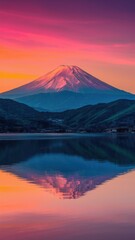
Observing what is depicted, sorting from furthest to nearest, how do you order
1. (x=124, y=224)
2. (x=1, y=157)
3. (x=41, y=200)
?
(x=1, y=157)
(x=41, y=200)
(x=124, y=224)

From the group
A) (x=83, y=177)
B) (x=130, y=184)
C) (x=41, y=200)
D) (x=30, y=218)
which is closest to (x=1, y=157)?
(x=83, y=177)

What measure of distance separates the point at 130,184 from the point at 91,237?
12000mm

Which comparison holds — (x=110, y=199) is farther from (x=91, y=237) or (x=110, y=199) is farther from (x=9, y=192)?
(x=91, y=237)

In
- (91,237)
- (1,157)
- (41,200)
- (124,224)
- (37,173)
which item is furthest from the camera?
(1,157)

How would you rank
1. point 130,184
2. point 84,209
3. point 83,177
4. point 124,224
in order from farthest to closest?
point 83,177
point 130,184
point 84,209
point 124,224

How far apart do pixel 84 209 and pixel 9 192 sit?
19.4ft

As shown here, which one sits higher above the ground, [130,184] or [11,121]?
[11,121]

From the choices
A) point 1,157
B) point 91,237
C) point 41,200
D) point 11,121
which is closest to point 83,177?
point 41,200

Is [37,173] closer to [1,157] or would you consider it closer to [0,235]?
[1,157]

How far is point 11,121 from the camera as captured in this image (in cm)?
17588

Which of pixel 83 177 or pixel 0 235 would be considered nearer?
pixel 0 235

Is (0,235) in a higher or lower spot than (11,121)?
lower

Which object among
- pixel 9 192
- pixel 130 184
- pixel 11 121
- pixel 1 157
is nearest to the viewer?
pixel 9 192

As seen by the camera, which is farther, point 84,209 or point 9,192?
point 9,192
